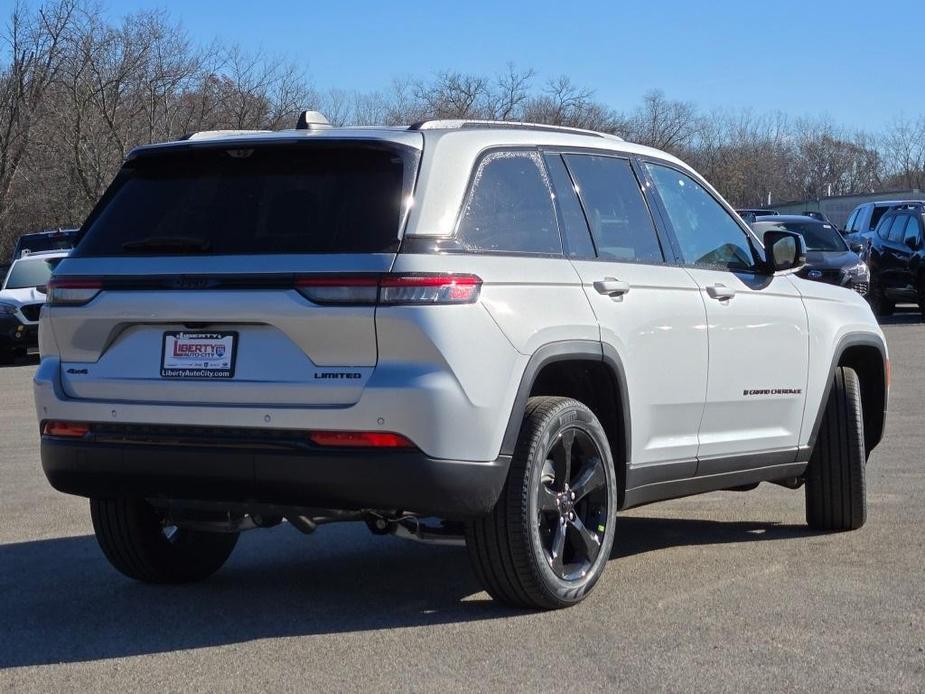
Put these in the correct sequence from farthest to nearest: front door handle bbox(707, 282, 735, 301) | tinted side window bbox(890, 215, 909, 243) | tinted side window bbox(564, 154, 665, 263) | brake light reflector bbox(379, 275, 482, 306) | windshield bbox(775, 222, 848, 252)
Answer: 1. tinted side window bbox(890, 215, 909, 243)
2. windshield bbox(775, 222, 848, 252)
3. front door handle bbox(707, 282, 735, 301)
4. tinted side window bbox(564, 154, 665, 263)
5. brake light reflector bbox(379, 275, 482, 306)

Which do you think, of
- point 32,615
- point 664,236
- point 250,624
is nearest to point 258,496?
point 250,624

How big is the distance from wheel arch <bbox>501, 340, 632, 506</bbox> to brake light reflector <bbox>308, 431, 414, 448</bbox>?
64cm

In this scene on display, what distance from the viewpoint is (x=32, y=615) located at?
5918mm

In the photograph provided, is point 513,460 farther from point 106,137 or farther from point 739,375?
point 106,137

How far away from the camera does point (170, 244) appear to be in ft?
18.4

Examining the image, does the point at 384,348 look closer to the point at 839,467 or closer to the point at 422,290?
the point at 422,290

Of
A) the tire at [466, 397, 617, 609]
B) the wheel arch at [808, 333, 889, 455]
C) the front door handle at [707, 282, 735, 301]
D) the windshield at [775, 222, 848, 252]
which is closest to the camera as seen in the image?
the tire at [466, 397, 617, 609]

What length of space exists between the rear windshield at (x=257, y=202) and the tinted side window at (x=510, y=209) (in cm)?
31

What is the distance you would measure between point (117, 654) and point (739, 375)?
313 cm

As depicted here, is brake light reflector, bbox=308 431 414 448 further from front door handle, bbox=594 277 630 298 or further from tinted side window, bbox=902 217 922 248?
tinted side window, bbox=902 217 922 248

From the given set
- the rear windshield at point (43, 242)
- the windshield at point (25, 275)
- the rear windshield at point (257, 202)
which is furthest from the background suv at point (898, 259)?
the rear windshield at point (257, 202)

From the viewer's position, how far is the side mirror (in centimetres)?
728

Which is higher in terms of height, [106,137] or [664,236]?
[664,236]

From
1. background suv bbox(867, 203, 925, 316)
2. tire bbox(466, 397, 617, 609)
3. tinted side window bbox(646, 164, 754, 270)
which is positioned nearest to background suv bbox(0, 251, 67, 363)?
background suv bbox(867, 203, 925, 316)
